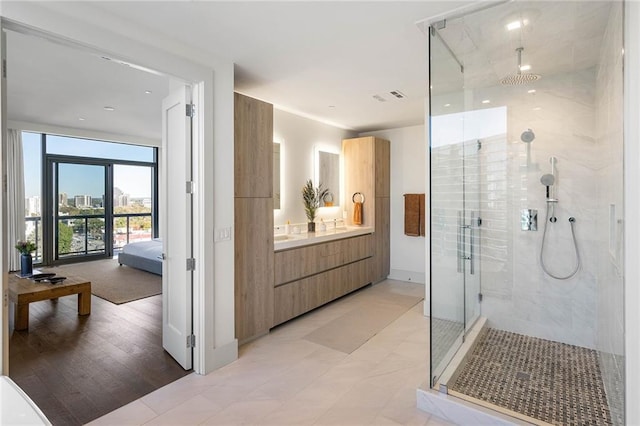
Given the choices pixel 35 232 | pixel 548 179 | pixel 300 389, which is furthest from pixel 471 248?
pixel 35 232

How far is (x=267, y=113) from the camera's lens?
3375 millimetres

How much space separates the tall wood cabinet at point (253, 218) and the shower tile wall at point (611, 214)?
2.62 metres

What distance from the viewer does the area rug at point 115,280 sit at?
4.81 m

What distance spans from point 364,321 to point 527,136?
2.48 metres

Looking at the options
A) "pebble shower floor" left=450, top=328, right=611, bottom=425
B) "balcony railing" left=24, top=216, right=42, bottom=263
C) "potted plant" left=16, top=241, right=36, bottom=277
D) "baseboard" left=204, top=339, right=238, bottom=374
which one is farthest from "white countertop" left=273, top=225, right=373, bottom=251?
"balcony railing" left=24, top=216, right=42, bottom=263

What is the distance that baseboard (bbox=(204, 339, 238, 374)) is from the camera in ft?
8.85

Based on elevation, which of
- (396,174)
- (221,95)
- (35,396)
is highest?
(221,95)

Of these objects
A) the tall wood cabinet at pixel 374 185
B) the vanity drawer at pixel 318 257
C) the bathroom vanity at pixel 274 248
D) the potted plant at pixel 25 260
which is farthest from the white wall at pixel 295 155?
the potted plant at pixel 25 260

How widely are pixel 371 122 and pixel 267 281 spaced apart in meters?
3.04

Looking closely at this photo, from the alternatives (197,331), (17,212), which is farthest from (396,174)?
(17,212)

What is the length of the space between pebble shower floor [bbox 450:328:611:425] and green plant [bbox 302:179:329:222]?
8.55 feet

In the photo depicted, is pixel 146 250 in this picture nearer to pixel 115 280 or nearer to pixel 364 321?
pixel 115 280

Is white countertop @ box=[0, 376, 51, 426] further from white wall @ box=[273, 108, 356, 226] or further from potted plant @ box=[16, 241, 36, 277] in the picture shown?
potted plant @ box=[16, 241, 36, 277]

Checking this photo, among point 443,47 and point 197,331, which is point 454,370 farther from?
point 443,47
